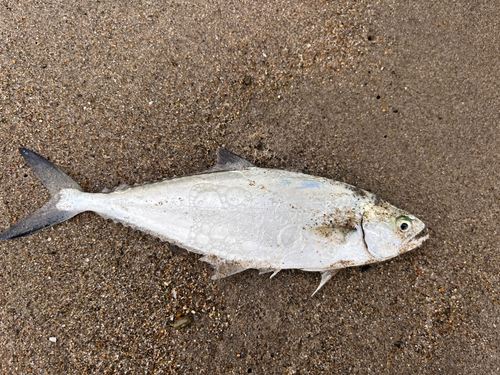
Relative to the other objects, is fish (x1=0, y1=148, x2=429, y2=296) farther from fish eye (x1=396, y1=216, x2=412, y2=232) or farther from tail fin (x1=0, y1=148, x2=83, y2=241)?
tail fin (x1=0, y1=148, x2=83, y2=241)

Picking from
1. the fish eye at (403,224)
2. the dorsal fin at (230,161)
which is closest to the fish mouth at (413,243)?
the fish eye at (403,224)

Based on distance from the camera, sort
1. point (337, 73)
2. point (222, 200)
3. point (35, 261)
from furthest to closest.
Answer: point (337, 73) < point (35, 261) < point (222, 200)

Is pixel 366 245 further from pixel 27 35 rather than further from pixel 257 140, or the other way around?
pixel 27 35

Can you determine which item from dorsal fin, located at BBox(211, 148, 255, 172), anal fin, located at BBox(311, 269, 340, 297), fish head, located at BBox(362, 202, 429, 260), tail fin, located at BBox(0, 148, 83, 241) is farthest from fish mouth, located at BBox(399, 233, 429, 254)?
tail fin, located at BBox(0, 148, 83, 241)

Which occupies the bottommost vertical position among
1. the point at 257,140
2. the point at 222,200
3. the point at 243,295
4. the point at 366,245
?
the point at 243,295

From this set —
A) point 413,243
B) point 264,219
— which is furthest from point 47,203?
point 413,243

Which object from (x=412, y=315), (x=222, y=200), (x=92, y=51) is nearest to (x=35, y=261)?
(x=222, y=200)

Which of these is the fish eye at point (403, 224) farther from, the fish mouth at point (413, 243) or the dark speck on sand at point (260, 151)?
the dark speck on sand at point (260, 151)
